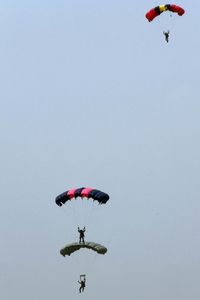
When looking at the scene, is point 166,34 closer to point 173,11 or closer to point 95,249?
point 173,11

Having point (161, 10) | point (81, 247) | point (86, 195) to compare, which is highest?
point (161, 10)

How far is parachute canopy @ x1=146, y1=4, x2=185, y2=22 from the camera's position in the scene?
2542 inches

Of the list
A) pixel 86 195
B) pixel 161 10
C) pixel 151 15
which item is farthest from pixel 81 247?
pixel 161 10

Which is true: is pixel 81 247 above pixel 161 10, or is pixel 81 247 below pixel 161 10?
below

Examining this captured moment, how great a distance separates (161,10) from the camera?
214ft

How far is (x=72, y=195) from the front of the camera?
185 ft

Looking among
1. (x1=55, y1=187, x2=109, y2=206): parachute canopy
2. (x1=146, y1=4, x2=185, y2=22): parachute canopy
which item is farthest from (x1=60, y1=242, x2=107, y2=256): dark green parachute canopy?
(x1=146, y1=4, x2=185, y2=22): parachute canopy

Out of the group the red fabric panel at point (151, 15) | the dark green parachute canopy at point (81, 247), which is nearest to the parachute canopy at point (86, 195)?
the dark green parachute canopy at point (81, 247)

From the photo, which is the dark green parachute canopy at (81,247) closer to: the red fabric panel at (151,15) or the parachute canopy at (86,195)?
the parachute canopy at (86,195)

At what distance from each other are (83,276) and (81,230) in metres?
4.29

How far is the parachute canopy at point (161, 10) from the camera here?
64.6 meters

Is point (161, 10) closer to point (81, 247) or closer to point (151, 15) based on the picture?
point (151, 15)

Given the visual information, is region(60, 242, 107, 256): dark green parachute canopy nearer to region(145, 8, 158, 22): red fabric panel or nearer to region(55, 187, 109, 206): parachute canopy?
region(55, 187, 109, 206): parachute canopy

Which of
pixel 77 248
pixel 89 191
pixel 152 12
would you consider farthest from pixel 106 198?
pixel 152 12
